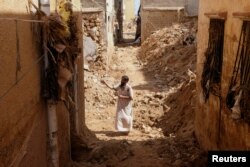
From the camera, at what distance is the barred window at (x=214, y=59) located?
19.9ft

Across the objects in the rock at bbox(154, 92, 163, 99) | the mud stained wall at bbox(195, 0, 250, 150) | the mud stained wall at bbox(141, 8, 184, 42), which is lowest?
the rock at bbox(154, 92, 163, 99)

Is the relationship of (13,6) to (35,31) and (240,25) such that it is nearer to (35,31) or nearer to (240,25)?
(35,31)

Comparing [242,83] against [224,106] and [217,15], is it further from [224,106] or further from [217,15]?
[217,15]

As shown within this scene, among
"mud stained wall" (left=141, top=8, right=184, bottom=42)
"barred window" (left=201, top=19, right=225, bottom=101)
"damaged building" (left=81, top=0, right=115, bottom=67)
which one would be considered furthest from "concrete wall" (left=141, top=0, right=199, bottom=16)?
"barred window" (left=201, top=19, right=225, bottom=101)

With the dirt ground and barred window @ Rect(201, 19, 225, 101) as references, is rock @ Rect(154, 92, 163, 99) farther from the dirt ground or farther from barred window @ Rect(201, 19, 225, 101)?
barred window @ Rect(201, 19, 225, 101)

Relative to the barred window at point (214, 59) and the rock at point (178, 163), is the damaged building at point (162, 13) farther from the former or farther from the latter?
the rock at point (178, 163)

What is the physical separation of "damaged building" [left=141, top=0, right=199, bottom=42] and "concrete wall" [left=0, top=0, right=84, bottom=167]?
53.8 feet

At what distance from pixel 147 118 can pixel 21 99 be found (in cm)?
745

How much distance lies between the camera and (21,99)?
355 centimetres

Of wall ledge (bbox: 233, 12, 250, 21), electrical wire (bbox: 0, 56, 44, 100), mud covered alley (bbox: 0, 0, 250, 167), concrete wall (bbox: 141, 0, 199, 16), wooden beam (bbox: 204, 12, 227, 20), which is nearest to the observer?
electrical wire (bbox: 0, 56, 44, 100)

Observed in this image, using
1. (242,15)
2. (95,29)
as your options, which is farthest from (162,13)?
(242,15)

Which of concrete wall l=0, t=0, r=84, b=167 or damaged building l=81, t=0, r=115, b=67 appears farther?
damaged building l=81, t=0, r=115, b=67

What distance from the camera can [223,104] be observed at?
569cm

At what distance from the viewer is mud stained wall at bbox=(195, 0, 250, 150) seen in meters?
4.86
